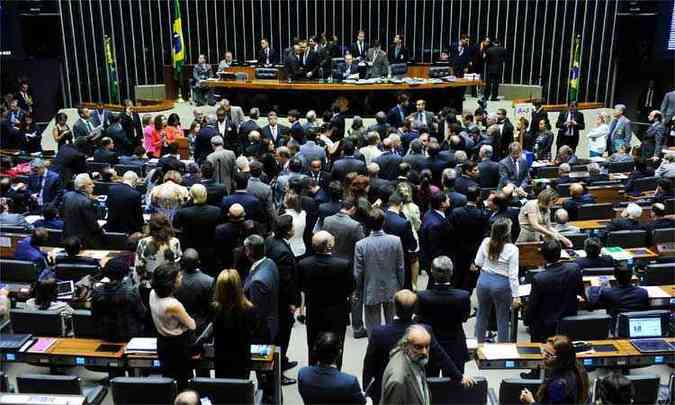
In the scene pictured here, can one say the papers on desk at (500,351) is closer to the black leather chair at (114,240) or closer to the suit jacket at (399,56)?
the black leather chair at (114,240)

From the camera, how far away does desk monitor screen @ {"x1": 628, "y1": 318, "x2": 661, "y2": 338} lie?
19.7 feet

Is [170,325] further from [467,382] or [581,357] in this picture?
[581,357]

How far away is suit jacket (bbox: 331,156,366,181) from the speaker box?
12342 mm

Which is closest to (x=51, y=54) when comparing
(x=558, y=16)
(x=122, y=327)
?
(x=558, y=16)

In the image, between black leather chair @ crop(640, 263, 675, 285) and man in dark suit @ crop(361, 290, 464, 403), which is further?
black leather chair @ crop(640, 263, 675, 285)

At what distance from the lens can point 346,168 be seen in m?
8.59

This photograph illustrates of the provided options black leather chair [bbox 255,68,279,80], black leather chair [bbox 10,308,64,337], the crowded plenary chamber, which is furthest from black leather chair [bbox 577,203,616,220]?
black leather chair [bbox 255,68,279,80]

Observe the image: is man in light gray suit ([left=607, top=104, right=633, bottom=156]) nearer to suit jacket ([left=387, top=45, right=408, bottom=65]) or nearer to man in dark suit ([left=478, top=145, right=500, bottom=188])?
man in dark suit ([left=478, top=145, right=500, bottom=188])

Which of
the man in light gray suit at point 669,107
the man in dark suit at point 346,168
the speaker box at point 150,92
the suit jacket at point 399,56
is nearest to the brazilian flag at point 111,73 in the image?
the speaker box at point 150,92

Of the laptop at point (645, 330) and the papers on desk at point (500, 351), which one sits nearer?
the papers on desk at point (500, 351)

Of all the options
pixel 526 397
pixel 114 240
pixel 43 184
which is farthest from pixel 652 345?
pixel 43 184

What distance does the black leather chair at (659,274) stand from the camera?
7.07 metres

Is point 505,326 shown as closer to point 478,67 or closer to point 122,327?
point 122,327

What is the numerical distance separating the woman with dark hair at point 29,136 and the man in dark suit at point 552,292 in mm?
11023
